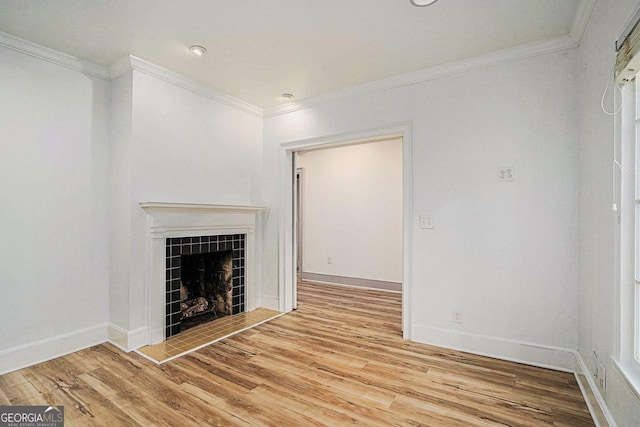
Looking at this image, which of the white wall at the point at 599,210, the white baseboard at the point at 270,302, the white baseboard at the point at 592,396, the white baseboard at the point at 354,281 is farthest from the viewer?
the white baseboard at the point at 354,281

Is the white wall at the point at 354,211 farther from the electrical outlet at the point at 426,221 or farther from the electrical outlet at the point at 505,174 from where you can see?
the electrical outlet at the point at 505,174

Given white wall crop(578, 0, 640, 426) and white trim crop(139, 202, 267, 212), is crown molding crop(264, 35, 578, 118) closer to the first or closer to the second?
white wall crop(578, 0, 640, 426)

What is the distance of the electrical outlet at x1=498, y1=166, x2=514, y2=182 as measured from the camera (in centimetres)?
256

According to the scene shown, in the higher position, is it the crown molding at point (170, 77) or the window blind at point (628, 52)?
the crown molding at point (170, 77)

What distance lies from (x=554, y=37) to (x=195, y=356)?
378 centimetres

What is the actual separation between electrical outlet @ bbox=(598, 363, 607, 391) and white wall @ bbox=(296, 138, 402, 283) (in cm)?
318

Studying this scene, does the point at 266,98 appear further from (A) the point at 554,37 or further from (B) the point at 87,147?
(A) the point at 554,37

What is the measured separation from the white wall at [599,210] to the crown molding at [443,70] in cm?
→ 22

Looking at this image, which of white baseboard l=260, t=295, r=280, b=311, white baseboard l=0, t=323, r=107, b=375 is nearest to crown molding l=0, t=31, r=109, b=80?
white baseboard l=0, t=323, r=107, b=375

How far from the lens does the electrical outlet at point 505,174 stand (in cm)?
256

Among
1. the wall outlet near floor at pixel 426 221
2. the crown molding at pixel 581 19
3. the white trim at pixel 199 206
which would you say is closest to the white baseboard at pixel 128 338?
the white trim at pixel 199 206

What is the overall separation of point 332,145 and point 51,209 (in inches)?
106

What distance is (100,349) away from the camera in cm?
276

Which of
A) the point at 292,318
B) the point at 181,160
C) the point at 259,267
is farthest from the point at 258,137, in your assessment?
the point at 292,318
